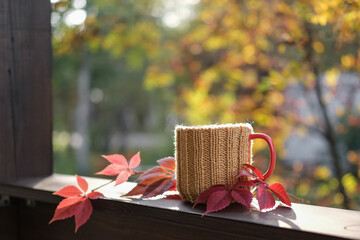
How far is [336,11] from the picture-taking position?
1469 mm

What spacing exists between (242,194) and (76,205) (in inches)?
13.5

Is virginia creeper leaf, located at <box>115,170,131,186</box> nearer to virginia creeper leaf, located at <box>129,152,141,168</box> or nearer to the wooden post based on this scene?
virginia creeper leaf, located at <box>129,152,141,168</box>

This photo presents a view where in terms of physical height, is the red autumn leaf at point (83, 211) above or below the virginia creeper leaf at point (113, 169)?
below

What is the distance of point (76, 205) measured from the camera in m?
0.79

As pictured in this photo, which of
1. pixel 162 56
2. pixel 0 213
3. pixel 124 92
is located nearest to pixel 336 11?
pixel 0 213

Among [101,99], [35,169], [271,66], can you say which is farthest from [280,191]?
[101,99]

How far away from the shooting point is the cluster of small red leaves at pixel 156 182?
0.80 metres

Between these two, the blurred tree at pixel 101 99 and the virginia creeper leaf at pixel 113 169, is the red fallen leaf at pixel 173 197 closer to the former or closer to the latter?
the virginia creeper leaf at pixel 113 169

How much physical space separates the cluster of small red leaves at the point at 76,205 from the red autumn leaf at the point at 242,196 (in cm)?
29

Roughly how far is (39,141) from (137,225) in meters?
0.48

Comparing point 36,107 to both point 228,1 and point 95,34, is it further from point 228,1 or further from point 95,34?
point 228,1

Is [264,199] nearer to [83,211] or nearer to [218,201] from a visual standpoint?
[218,201]

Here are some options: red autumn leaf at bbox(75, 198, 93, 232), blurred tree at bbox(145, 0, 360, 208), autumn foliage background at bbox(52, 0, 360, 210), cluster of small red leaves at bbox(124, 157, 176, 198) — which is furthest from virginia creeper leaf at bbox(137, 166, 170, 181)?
blurred tree at bbox(145, 0, 360, 208)

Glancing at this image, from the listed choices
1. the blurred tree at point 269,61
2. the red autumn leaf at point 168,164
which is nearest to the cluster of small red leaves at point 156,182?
the red autumn leaf at point 168,164
